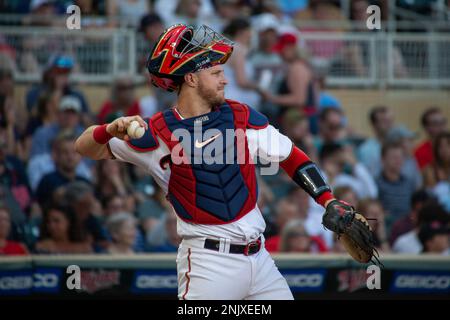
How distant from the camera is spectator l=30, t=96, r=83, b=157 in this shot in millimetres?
8742

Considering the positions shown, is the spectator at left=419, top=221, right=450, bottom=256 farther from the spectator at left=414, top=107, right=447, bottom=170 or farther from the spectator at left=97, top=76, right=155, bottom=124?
the spectator at left=97, top=76, right=155, bottom=124

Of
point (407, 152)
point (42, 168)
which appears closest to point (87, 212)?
point (42, 168)

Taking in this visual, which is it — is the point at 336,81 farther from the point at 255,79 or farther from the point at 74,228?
the point at 74,228

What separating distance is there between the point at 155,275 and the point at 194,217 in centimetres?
272

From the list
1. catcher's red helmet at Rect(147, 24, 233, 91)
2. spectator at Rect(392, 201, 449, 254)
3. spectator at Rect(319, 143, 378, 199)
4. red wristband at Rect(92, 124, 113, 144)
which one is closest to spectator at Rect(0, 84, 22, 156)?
spectator at Rect(319, 143, 378, 199)

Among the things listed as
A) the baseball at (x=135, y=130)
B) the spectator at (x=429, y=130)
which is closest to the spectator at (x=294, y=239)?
the spectator at (x=429, y=130)

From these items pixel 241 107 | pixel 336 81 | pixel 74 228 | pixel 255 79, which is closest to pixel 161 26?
pixel 255 79

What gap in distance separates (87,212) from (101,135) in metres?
3.33

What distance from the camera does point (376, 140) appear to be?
379 inches

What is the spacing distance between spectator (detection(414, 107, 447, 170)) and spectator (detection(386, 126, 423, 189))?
10cm

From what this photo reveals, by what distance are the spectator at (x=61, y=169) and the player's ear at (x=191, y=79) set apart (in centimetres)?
360

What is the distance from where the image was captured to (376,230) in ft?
28.0

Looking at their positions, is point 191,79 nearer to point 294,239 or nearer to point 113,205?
point 294,239

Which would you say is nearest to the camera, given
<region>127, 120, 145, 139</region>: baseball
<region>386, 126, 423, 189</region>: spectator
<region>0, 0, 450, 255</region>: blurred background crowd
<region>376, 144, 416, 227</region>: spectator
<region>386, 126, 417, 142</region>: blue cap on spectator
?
<region>127, 120, 145, 139</region>: baseball
